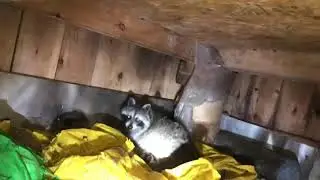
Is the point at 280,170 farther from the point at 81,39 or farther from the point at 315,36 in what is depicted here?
the point at 81,39

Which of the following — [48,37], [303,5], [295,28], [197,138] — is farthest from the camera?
[197,138]

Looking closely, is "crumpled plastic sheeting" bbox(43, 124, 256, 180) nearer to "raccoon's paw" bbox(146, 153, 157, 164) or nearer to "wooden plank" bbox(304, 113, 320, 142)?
"raccoon's paw" bbox(146, 153, 157, 164)

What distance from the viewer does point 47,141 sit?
1.48 m


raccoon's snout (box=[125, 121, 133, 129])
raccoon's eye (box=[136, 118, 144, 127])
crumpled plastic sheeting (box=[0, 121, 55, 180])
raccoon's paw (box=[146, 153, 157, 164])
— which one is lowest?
raccoon's paw (box=[146, 153, 157, 164])

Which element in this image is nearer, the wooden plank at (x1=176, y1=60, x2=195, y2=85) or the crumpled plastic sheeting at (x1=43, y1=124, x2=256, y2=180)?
the crumpled plastic sheeting at (x1=43, y1=124, x2=256, y2=180)

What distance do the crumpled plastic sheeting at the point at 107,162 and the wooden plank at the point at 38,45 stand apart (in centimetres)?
27

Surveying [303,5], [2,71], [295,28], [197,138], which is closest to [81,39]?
[2,71]

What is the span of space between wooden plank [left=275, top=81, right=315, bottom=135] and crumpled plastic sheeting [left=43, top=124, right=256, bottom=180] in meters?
0.30

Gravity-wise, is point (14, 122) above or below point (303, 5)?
below

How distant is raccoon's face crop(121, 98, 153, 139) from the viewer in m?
1.79

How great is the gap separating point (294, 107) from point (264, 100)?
0.50ft

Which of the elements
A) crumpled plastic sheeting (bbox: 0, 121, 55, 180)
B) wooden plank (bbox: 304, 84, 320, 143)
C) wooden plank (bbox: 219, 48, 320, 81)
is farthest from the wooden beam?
crumpled plastic sheeting (bbox: 0, 121, 55, 180)

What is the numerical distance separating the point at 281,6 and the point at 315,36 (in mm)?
250

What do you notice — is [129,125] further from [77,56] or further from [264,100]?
[264,100]
